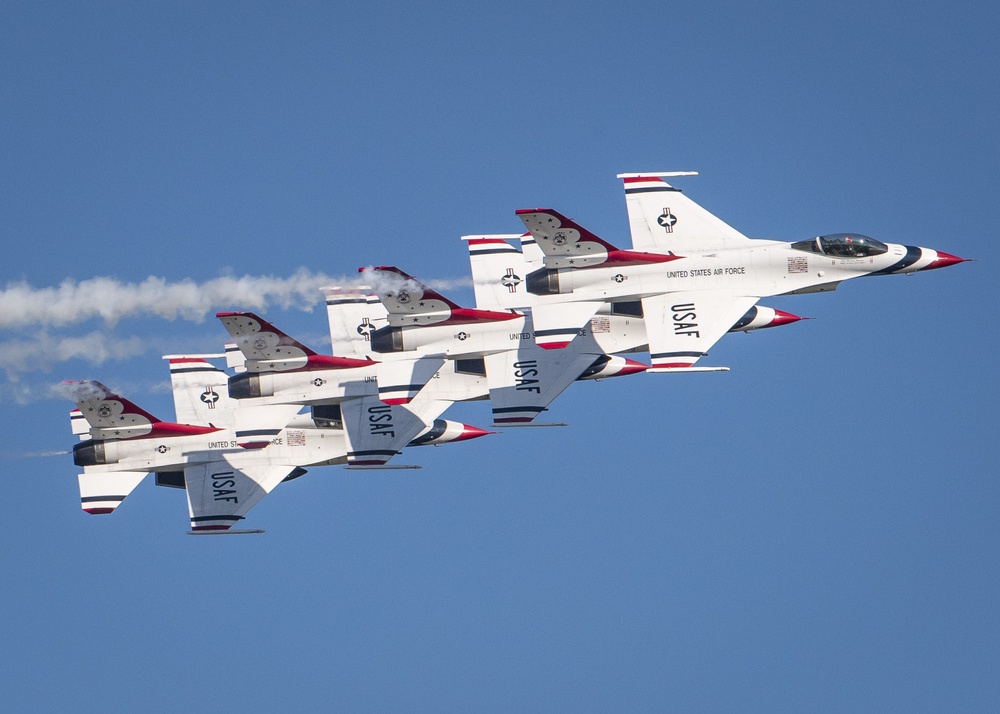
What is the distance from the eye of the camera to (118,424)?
253 feet

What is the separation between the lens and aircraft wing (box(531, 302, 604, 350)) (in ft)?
241

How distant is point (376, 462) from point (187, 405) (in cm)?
1066

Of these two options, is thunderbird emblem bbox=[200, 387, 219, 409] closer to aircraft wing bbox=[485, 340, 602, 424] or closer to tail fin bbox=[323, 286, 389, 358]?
tail fin bbox=[323, 286, 389, 358]

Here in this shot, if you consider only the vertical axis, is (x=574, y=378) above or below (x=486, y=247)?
below

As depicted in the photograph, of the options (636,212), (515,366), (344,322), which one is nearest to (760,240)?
(636,212)

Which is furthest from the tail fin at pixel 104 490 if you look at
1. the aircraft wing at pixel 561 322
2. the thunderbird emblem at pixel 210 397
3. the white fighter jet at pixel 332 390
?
the aircraft wing at pixel 561 322

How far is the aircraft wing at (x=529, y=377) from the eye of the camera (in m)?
73.6

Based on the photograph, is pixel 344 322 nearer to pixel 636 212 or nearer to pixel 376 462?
pixel 376 462

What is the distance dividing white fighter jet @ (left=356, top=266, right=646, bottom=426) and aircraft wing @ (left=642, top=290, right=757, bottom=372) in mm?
3230

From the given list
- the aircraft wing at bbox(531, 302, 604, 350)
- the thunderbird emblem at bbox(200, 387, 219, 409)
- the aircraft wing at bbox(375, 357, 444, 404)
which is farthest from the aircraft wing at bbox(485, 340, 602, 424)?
the thunderbird emblem at bbox(200, 387, 219, 409)

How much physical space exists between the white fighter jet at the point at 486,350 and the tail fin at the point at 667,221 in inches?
202

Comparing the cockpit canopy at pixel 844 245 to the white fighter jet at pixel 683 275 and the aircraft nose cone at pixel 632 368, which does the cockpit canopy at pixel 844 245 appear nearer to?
the white fighter jet at pixel 683 275

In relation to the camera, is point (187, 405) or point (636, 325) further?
point (187, 405)

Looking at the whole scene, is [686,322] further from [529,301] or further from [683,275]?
[529,301]
